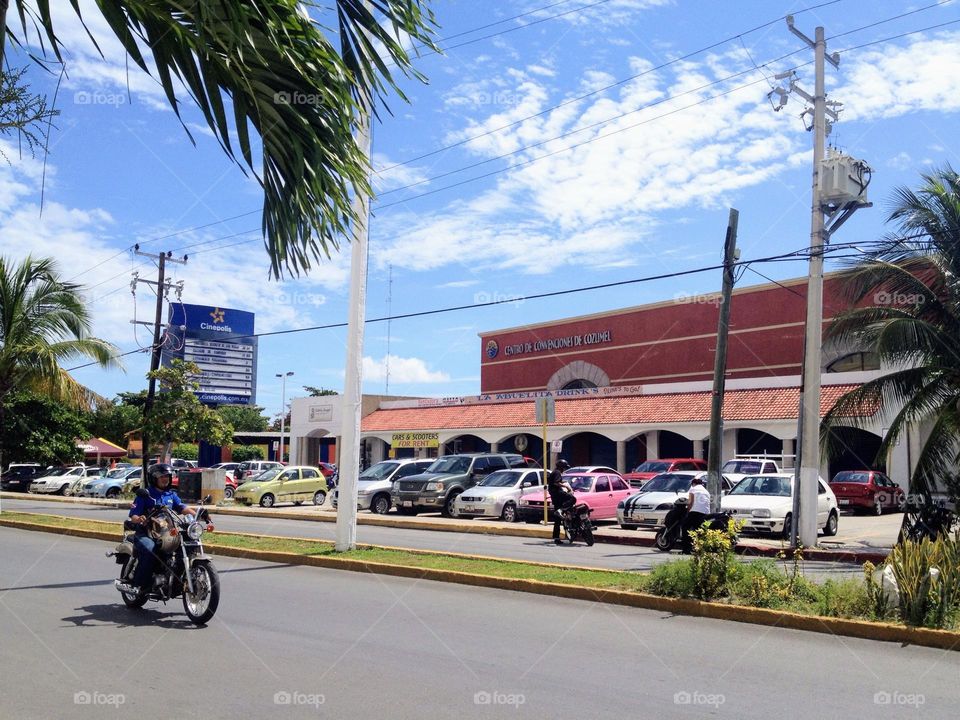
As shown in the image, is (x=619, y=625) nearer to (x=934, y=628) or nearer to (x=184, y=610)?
(x=934, y=628)

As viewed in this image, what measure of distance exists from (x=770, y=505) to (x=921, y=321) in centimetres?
525

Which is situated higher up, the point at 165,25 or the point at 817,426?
the point at 165,25

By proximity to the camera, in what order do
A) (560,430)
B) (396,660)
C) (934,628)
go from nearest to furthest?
(396,660) → (934,628) → (560,430)

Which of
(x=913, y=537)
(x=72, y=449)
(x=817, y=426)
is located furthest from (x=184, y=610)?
(x=72, y=449)

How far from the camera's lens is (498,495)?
24.7m

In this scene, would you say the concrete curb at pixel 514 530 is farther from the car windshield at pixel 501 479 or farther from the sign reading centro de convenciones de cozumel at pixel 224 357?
the sign reading centro de convenciones de cozumel at pixel 224 357

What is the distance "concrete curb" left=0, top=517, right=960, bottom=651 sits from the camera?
8.40 m

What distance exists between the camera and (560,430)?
4091 cm

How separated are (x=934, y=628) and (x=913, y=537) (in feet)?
25.7

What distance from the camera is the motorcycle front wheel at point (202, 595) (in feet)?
28.5

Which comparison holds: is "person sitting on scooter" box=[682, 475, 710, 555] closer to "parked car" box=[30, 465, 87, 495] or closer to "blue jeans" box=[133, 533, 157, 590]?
"blue jeans" box=[133, 533, 157, 590]

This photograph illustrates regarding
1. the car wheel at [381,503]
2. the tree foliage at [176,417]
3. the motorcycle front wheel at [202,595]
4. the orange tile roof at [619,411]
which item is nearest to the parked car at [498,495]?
the car wheel at [381,503]

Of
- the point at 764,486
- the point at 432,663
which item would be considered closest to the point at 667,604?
the point at 432,663

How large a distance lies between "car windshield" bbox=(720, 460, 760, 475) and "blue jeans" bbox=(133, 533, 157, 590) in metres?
21.1
